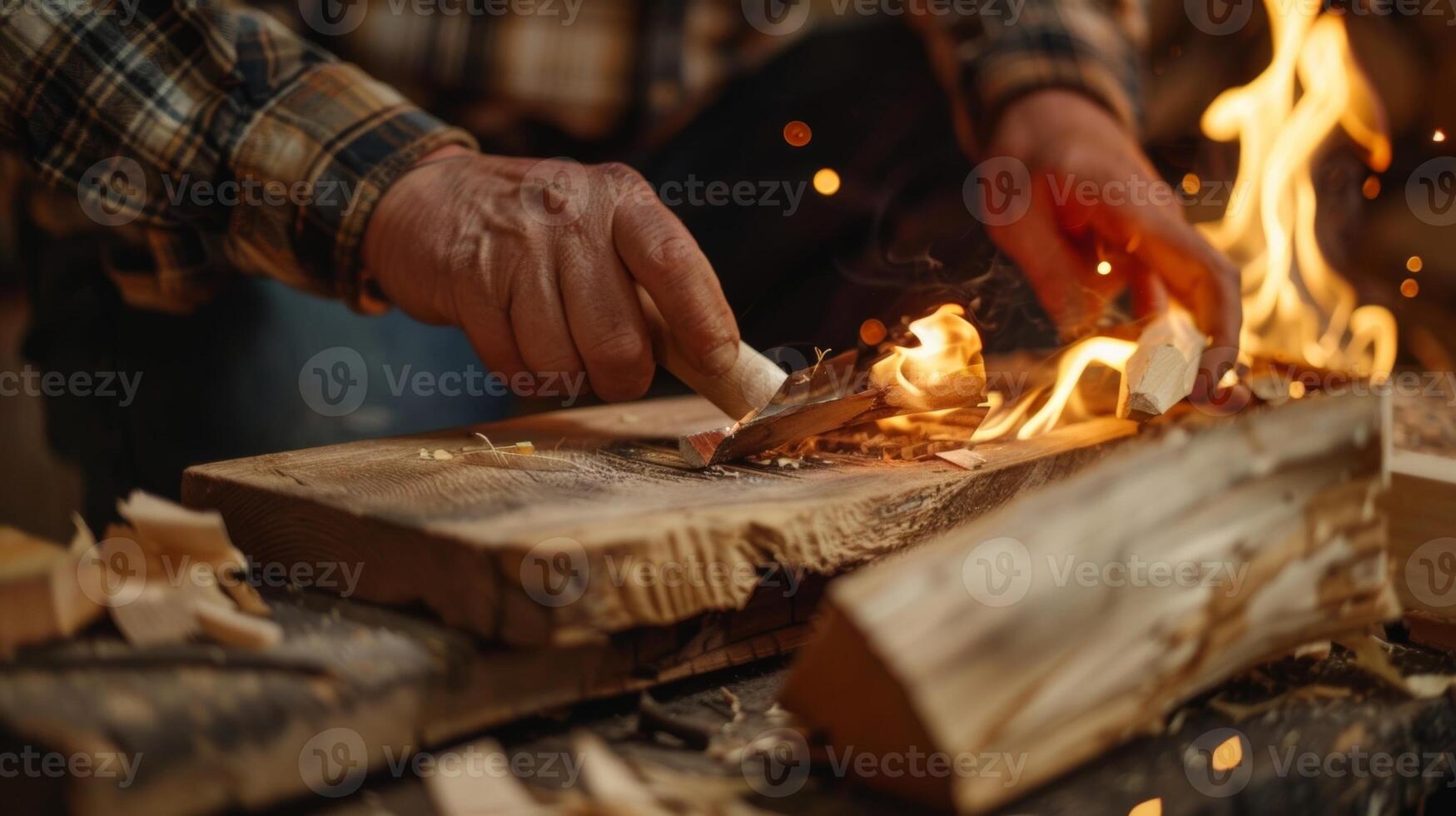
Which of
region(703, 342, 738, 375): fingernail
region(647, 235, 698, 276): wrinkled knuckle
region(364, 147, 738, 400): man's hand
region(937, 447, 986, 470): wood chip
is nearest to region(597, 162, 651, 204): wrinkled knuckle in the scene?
region(364, 147, 738, 400): man's hand

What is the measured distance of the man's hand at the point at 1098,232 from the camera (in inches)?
70.1

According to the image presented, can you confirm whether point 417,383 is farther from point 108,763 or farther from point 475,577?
point 108,763

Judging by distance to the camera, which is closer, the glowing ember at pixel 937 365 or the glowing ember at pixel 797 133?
the glowing ember at pixel 937 365

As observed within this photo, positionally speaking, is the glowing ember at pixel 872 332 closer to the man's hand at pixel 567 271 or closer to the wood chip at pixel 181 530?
the man's hand at pixel 567 271

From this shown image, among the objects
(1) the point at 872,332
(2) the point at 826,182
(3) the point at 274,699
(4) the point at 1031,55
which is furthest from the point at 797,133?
(3) the point at 274,699

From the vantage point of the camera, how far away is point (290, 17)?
2297 millimetres

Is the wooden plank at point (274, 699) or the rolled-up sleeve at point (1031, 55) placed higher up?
the rolled-up sleeve at point (1031, 55)

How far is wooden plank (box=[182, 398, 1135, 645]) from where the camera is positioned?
1.00m

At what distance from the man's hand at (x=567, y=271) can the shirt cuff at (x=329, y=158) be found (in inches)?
6.4

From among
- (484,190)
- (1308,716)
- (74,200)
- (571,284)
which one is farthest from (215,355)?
(1308,716)

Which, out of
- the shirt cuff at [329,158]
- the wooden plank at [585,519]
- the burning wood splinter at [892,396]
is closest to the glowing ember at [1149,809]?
the wooden plank at [585,519]

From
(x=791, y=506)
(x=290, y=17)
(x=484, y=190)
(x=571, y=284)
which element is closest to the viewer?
(x=791, y=506)

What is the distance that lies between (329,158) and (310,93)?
6.1 inches

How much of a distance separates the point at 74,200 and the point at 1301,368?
92.1 inches
